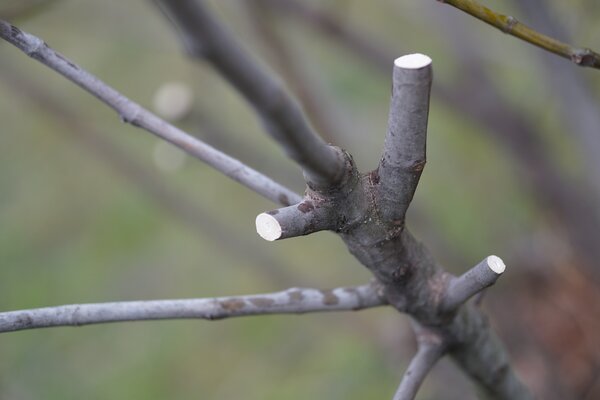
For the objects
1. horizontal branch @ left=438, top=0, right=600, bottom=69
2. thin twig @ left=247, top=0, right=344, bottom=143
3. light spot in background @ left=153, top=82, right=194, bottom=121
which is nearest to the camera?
horizontal branch @ left=438, top=0, right=600, bottom=69

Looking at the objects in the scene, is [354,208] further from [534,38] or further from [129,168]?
[129,168]

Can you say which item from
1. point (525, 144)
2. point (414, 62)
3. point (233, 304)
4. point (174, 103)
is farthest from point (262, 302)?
point (525, 144)

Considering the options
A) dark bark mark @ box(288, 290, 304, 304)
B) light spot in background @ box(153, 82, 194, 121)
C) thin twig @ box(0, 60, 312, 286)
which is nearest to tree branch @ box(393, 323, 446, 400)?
dark bark mark @ box(288, 290, 304, 304)

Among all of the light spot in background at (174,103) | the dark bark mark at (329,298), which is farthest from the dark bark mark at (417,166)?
the light spot in background at (174,103)

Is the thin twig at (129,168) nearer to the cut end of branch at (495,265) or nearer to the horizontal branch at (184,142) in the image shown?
the horizontal branch at (184,142)

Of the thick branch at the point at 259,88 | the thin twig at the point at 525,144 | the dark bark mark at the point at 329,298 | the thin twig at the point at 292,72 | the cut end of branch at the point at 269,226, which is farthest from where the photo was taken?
the thin twig at the point at 525,144

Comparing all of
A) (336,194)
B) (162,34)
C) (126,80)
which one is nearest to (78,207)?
(126,80)

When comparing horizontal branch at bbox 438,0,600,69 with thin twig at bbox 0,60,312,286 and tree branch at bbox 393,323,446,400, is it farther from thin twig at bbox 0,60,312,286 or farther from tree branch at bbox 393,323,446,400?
thin twig at bbox 0,60,312,286
